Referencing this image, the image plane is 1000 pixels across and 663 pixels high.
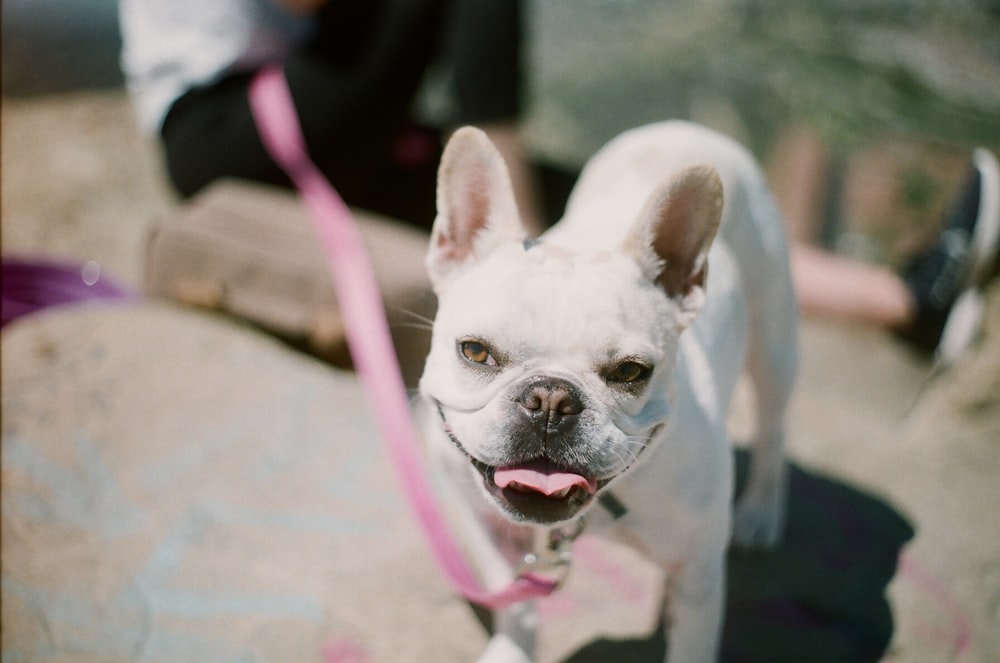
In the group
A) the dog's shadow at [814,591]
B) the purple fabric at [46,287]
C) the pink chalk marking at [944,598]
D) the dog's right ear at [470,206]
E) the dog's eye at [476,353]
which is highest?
the dog's right ear at [470,206]

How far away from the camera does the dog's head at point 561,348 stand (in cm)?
128

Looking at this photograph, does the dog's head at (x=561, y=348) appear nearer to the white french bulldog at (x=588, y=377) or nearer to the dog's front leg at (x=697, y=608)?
the white french bulldog at (x=588, y=377)

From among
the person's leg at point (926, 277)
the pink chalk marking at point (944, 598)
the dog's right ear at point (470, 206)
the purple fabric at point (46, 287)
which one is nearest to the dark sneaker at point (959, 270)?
the person's leg at point (926, 277)

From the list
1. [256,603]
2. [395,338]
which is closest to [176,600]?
[256,603]

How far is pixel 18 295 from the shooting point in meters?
2.92

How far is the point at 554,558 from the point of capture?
1.59 metres

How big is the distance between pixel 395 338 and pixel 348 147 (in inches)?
36.0

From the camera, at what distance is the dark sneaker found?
2.94 meters

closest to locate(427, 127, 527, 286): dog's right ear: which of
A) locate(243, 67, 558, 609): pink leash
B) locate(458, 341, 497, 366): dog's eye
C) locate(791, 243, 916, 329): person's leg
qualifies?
locate(458, 341, 497, 366): dog's eye

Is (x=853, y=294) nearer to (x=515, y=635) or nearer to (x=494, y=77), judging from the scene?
(x=494, y=77)

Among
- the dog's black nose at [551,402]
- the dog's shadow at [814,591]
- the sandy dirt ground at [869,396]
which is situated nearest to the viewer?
the dog's black nose at [551,402]

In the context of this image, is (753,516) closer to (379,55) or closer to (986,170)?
(986,170)

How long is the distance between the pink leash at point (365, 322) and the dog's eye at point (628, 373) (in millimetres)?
475

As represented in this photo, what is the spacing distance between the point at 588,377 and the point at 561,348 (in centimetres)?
6
